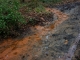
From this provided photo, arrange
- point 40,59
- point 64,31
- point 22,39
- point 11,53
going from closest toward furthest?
1. point 40,59
2. point 11,53
3. point 22,39
4. point 64,31

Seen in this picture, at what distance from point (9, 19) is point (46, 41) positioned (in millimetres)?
2008

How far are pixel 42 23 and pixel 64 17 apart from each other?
185 centimetres

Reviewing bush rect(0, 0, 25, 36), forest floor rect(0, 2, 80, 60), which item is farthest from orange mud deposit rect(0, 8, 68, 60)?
bush rect(0, 0, 25, 36)

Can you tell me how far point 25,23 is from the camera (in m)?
Answer: 9.22

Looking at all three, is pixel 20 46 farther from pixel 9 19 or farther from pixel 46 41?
pixel 9 19

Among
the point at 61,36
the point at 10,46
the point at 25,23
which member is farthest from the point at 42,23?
the point at 10,46

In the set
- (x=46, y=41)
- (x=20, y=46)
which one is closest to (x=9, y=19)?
(x=20, y=46)

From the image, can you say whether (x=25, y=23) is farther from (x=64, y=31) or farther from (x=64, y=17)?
(x=64, y=17)

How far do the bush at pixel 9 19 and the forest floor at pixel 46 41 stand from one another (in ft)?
1.56

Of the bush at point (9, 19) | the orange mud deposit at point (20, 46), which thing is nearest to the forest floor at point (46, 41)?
the orange mud deposit at point (20, 46)

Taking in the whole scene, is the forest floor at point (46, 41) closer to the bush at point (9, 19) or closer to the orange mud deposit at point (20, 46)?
the orange mud deposit at point (20, 46)

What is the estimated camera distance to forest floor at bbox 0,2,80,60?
683cm

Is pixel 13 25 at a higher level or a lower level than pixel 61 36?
higher

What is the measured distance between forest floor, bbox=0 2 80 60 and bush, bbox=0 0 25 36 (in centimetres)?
47
